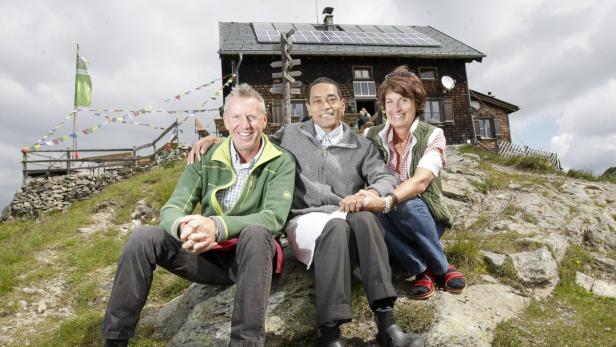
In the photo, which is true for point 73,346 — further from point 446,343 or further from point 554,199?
point 554,199

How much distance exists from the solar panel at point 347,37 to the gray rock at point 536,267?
18.9 meters

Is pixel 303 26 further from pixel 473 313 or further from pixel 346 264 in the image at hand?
pixel 346 264

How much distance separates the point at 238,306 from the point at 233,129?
54.6 inches

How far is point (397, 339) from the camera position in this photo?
2.64 metres

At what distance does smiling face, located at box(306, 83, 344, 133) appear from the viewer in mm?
3539

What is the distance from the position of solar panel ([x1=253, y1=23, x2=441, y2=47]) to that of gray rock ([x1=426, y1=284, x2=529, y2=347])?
19.4 meters

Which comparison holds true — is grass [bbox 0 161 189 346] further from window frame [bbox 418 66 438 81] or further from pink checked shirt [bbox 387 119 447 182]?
window frame [bbox 418 66 438 81]

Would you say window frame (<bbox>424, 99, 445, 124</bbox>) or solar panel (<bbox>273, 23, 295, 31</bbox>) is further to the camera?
solar panel (<bbox>273, 23, 295, 31</bbox>)

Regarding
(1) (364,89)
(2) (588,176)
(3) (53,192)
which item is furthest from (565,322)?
(1) (364,89)

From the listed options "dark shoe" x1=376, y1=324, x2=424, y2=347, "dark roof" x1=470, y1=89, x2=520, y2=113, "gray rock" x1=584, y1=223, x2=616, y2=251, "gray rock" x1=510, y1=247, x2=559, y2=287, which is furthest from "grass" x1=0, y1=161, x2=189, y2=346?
"dark roof" x1=470, y1=89, x2=520, y2=113

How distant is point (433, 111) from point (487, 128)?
18.8ft

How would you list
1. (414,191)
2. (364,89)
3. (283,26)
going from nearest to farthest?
(414,191) < (364,89) < (283,26)

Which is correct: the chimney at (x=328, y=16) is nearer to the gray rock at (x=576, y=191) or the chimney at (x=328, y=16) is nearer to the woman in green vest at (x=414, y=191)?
the gray rock at (x=576, y=191)

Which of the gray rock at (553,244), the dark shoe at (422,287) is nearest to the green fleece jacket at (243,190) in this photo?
the dark shoe at (422,287)
